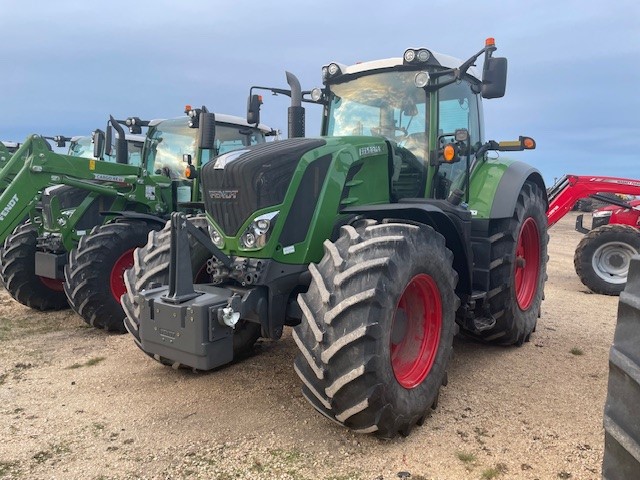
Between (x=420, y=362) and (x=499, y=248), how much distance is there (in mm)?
1571

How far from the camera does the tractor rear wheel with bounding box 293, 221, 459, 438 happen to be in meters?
2.78

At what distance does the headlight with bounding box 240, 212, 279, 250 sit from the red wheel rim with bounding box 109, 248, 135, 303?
297 cm

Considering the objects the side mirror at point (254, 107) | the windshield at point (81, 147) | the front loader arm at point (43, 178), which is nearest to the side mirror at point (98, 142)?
the front loader arm at point (43, 178)

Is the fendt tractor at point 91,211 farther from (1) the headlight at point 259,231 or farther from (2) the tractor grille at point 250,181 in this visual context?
(1) the headlight at point 259,231

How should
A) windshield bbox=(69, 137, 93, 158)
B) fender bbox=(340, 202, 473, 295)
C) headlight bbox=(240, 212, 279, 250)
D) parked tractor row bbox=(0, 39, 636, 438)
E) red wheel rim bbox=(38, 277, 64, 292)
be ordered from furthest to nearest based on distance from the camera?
windshield bbox=(69, 137, 93, 158)
red wheel rim bbox=(38, 277, 64, 292)
fender bbox=(340, 202, 473, 295)
headlight bbox=(240, 212, 279, 250)
parked tractor row bbox=(0, 39, 636, 438)

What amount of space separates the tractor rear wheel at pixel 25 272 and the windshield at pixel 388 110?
4428 millimetres

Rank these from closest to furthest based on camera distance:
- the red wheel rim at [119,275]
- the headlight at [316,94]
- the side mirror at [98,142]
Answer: the headlight at [316,94] → the red wheel rim at [119,275] → the side mirror at [98,142]

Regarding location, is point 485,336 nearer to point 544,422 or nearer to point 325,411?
point 544,422

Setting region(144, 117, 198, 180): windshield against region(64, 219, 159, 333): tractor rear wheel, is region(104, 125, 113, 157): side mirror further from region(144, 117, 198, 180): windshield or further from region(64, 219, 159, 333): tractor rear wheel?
region(64, 219, 159, 333): tractor rear wheel

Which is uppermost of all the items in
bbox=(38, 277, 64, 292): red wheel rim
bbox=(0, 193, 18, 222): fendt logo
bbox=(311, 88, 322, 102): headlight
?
bbox=(311, 88, 322, 102): headlight

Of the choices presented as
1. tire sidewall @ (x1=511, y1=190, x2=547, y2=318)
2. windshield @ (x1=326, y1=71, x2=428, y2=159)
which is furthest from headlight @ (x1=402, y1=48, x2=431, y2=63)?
tire sidewall @ (x1=511, y1=190, x2=547, y2=318)

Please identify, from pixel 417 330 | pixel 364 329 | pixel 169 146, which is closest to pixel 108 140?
pixel 169 146

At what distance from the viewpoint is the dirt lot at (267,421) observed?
2.83 meters

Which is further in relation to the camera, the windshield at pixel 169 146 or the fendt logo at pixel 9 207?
the windshield at pixel 169 146
